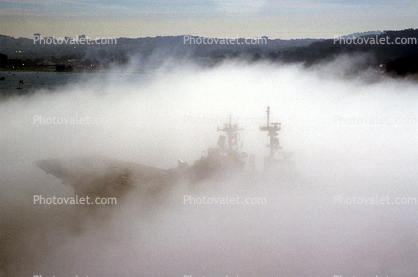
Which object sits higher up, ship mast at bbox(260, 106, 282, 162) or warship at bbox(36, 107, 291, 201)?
ship mast at bbox(260, 106, 282, 162)

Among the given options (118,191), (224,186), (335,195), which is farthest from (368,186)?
(118,191)

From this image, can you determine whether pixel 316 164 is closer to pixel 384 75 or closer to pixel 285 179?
pixel 285 179

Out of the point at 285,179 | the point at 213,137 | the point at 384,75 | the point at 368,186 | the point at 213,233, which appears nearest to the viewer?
the point at 213,233

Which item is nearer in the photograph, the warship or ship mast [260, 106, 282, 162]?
the warship

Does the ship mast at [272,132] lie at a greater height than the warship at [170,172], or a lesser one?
greater

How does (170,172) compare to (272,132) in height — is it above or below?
below

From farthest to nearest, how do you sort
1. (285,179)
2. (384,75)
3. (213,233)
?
(384,75), (285,179), (213,233)

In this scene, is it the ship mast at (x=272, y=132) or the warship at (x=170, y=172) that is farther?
the ship mast at (x=272, y=132)

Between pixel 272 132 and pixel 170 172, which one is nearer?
pixel 170 172
